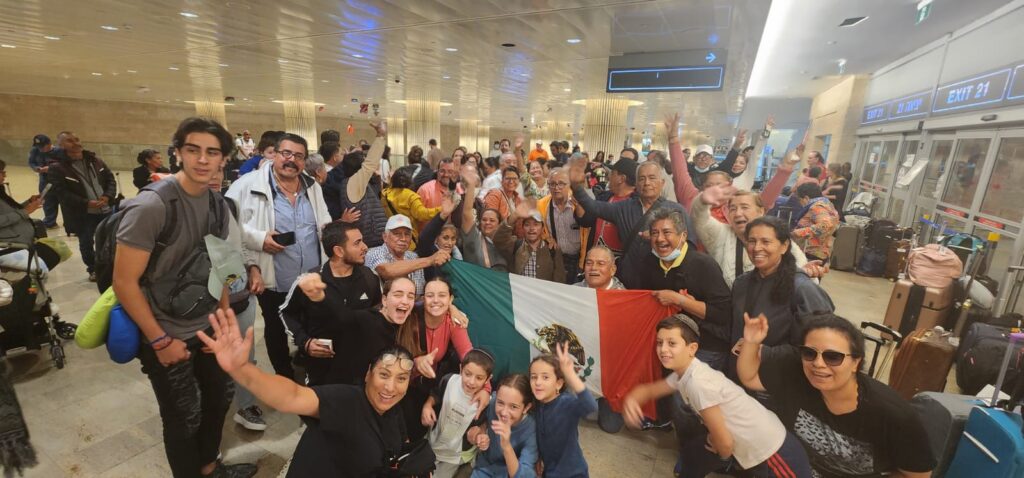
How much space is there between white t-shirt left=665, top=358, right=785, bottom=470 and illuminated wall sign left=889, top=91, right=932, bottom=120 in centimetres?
977

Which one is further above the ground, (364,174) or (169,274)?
(364,174)

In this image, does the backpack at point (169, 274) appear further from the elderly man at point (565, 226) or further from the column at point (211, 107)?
the column at point (211, 107)

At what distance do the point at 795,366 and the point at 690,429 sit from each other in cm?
79

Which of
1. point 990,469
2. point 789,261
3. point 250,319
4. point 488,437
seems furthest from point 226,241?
point 990,469

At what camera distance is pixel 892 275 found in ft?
25.6

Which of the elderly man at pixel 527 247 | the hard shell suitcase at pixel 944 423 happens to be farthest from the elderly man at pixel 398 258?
the hard shell suitcase at pixel 944 423

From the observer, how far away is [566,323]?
3324 millimetres

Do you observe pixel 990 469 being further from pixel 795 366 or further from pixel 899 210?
pixel 899 210

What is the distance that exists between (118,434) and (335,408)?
2463mm

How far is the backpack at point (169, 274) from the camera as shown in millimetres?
1956

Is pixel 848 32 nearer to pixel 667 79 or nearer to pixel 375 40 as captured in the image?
pixel 667 79

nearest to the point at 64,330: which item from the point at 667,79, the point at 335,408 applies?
the point at 335,408

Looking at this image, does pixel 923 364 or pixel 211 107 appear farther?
pixel 211 107

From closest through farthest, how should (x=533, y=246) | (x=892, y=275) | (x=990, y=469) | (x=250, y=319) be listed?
(x=990, y=469) < (x=250, y=319) < (x=533, y=246) < (x=892, y=275)
